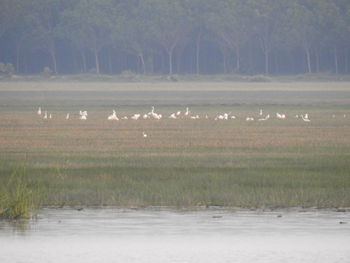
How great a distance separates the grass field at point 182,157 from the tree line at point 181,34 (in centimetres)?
6978

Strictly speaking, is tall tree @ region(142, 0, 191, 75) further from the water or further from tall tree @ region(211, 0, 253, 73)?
the water

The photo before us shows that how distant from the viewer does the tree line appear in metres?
135

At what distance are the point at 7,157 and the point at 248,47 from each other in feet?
372

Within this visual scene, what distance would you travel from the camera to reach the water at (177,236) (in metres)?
17.4

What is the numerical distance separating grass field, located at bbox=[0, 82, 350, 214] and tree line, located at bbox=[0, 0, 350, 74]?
229ft

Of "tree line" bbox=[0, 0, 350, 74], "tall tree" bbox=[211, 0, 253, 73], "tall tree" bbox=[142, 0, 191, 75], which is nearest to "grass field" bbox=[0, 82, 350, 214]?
"tall tree" bbox=[211, 0, 253, 73]

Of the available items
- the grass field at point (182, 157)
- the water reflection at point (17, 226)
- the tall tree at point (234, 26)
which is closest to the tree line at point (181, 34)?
the tall tree at point (234, 26)

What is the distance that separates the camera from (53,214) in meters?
21.8

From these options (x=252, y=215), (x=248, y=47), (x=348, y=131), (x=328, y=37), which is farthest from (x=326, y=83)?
(x=252, y=215)

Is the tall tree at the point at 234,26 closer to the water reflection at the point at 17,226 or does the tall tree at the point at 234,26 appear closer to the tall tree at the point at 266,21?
the tall tree at the point at 266,21

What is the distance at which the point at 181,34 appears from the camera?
454 ft

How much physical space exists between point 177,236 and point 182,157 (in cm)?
1214

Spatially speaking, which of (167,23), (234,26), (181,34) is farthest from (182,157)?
(181,34)

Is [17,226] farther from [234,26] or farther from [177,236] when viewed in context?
[234,26]
